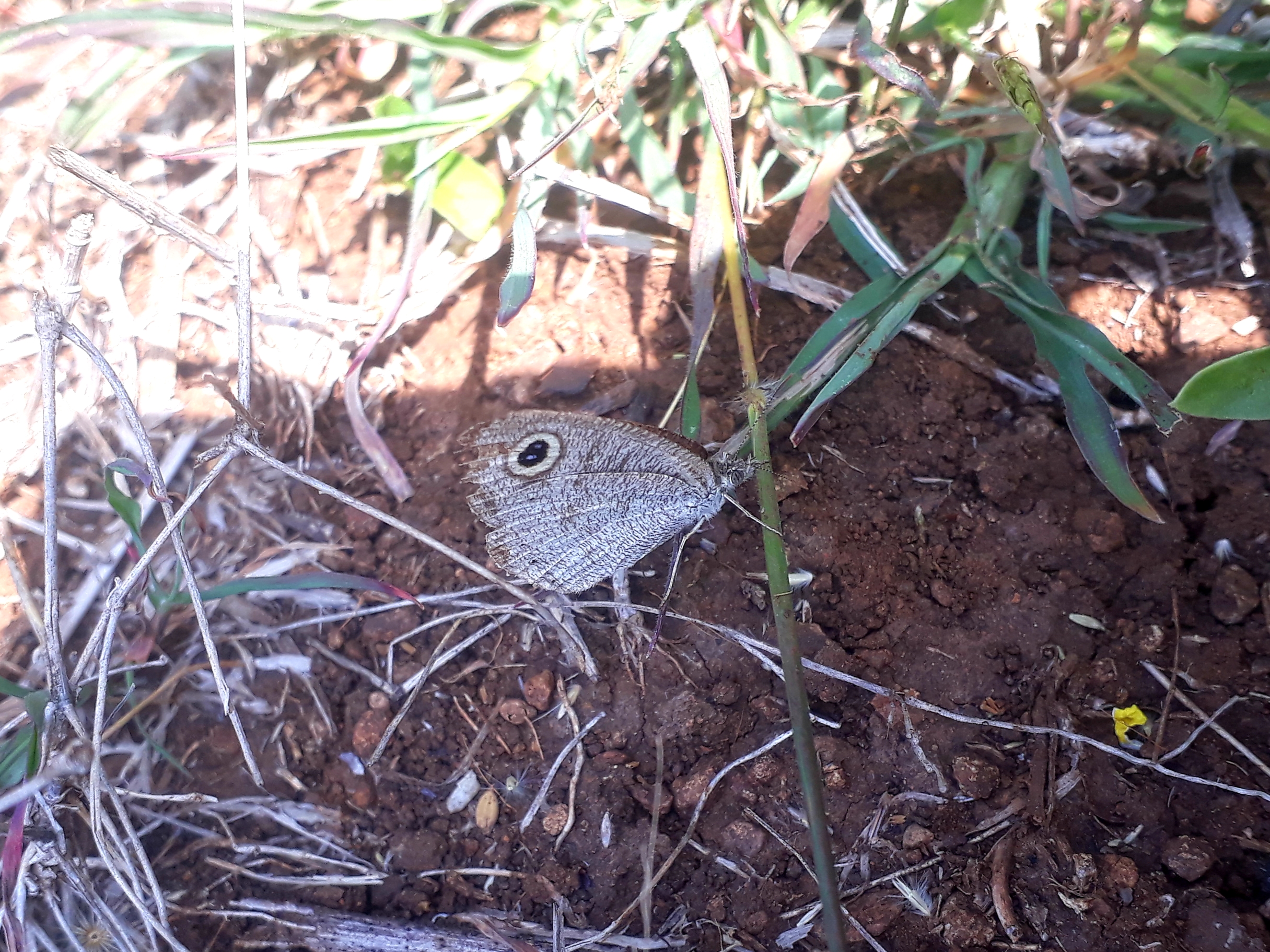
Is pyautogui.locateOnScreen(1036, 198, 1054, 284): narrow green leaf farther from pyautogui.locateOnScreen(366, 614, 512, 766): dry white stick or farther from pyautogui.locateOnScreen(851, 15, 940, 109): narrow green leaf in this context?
pyautogui.locateOnScreen(366, 614, 512, 766): dry white stick

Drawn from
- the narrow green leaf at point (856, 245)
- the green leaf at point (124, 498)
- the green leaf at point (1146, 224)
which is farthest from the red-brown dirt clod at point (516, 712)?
the green leaf at point (1146, 224)

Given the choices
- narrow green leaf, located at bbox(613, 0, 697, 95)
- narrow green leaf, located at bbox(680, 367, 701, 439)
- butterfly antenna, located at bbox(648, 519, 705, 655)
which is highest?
narrow green leaf, located at bbox(613, 0, 697, 95)

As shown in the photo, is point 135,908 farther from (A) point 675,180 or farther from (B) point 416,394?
(A) point 675,180

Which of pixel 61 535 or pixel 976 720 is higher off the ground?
pixel 61 535

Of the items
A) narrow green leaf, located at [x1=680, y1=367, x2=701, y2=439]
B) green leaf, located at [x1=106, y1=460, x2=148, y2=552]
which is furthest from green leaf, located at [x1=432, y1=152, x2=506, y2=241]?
green leaf, located at [x1=106, y1=460, x2=148, y2=552]

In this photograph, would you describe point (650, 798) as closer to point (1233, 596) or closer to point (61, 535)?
point (1233, 596)

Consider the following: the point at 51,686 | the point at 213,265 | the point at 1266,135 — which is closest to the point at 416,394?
the point at 213,265

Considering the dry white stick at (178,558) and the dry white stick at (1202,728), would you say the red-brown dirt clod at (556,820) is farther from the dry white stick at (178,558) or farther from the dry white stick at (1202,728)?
the dry white stick at (1202,728)

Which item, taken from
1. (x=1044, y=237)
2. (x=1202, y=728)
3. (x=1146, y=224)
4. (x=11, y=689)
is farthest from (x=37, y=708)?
(x=1146, y=224)
